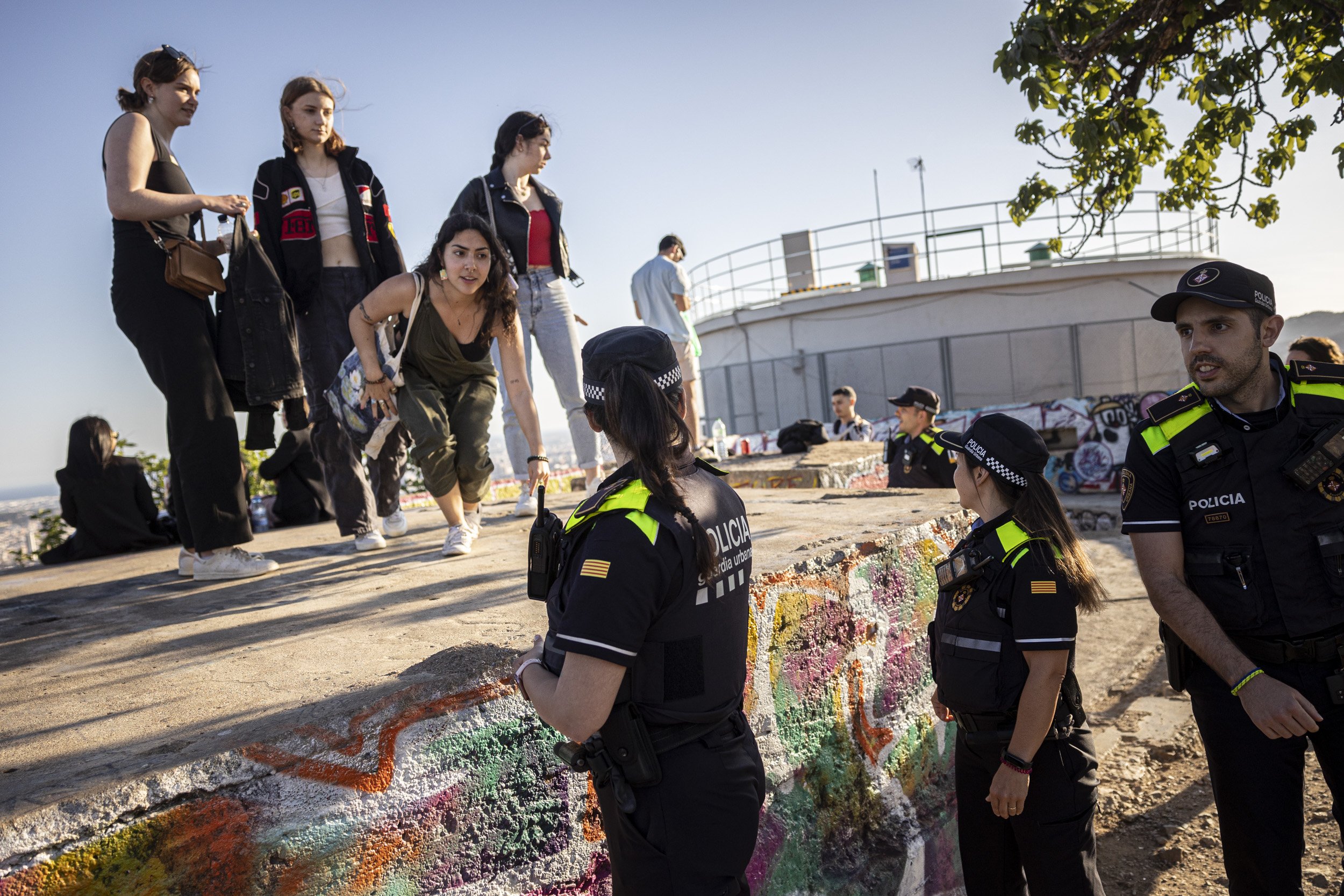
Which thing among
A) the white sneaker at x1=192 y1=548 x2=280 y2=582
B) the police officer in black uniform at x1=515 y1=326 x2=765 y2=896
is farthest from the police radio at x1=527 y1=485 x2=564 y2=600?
the white sneaker at x1=192 y1=548 x2=280 y2=582

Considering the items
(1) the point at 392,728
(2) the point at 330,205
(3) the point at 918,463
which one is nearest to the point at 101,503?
(2) the point at 330,205

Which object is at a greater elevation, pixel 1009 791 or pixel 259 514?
pixel 259 514

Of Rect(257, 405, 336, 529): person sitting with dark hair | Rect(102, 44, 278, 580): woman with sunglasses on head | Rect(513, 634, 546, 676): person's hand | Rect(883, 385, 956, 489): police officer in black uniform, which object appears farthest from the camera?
Rect(257, 405, 336, 529): person sitting with dark hair

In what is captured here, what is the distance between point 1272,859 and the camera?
2.65 meters

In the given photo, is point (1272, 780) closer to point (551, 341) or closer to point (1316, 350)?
point (1316, 350)

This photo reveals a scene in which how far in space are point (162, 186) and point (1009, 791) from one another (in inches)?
162

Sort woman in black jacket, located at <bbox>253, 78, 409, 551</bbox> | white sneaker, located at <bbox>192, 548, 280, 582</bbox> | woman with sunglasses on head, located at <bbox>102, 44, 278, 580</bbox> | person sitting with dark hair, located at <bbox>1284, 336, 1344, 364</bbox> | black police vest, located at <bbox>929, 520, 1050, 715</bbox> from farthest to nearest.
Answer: person sitting with dark hair, located at <bbox>1284, 336, 1344, 364</bbox> < woman in black jacket, located at <bbox>253, 78, 409, 551</bbox> < white sneaker, located at <bbox>192, 548, 280, 582</bbox> < woman with sunglasses on head, located at <bbox>102, 44, 278, 580</bbox> < black police vest, located at <bbox>929, 520, 1050, 715</bbox>

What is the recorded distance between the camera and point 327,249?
4645 millimetres

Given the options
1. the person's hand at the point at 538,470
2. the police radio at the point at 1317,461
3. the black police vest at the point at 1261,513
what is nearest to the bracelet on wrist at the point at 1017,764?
the black police vest at the point at 1261,513

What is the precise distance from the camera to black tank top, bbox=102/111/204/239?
3734 mm

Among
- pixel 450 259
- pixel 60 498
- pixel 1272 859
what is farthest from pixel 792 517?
pixel 60 498

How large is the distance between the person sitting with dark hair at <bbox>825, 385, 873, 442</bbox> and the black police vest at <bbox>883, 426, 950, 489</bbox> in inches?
191

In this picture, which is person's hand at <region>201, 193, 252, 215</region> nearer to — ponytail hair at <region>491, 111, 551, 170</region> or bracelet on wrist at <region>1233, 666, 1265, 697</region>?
ponytail hair at <region>491, 111, 551, 170</region>

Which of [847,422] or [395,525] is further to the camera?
[847,422]
